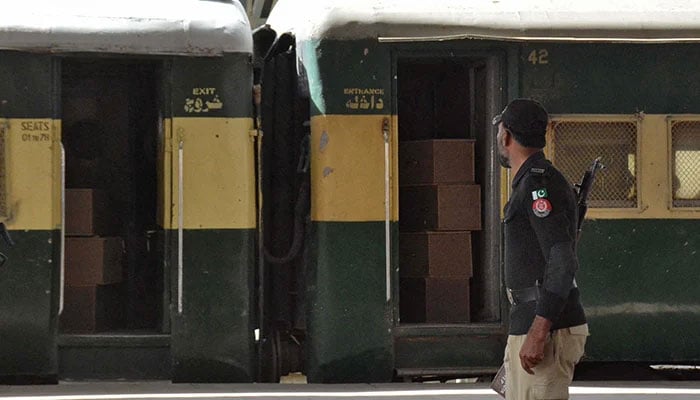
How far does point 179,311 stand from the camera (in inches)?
358

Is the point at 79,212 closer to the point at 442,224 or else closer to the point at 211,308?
the point at 211,308

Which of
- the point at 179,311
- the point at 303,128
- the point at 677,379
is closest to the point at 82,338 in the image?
the point at 179,311

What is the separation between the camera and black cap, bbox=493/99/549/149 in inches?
209

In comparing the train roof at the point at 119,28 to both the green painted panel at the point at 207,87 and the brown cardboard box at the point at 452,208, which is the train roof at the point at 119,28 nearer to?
the green painted panel at the point at 207,87

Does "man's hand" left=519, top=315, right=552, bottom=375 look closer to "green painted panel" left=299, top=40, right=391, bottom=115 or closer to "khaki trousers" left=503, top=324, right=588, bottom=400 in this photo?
"khaki trousers" left=503, top=324, right=588, bottom=400

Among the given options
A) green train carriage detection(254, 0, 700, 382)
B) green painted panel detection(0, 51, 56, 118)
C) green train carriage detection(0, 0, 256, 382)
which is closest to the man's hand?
green train carriage detection(254, 0, 700, 382)

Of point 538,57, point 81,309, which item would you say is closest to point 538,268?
point 538,57

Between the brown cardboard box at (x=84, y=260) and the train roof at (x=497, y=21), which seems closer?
the train roof at (x=497, y=21)

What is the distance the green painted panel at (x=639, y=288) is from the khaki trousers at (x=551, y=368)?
4.14m

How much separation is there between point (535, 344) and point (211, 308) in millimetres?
4341

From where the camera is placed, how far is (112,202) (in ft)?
32.4

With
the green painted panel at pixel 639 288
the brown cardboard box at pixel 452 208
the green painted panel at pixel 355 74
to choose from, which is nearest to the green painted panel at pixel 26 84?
the green painted panel at pixel 355 74

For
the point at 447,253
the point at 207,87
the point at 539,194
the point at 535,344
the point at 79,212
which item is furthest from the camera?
the point at 447,253

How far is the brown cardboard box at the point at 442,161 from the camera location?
9.46 metres
